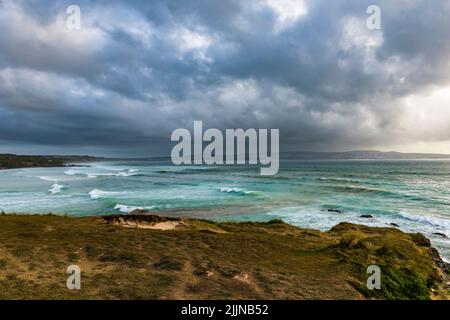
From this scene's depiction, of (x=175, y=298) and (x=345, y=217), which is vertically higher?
(x=175, y=298)

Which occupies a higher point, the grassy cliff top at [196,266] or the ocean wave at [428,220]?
the grassy cliff top at [196,266]

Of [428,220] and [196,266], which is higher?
[196,266]

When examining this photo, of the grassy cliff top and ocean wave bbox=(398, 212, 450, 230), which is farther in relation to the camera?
ocean wave bbox=(398, 212, 450, 230)

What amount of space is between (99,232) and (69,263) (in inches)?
187

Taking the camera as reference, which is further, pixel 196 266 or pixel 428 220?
pixel 428 220

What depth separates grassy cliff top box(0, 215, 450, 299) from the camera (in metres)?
7.73

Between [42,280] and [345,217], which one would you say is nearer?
[42,280]

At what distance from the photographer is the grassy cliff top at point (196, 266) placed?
7.73 meters

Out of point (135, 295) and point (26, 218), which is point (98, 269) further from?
point (26, 218)

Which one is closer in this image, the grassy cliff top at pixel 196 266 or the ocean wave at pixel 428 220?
the grassy cliff top at pixel 196 266

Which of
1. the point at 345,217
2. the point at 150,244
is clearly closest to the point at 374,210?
the point at 345,217

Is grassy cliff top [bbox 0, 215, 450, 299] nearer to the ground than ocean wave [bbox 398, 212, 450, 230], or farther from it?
farther from it

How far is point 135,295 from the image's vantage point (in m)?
7.25

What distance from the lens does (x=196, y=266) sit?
9.67 metres
